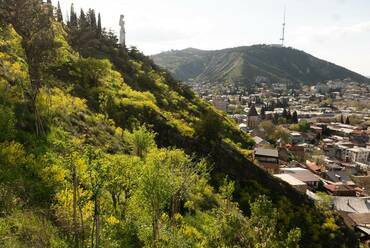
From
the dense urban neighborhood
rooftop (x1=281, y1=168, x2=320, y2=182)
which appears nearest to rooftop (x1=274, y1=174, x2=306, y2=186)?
the dense urban neighborhood

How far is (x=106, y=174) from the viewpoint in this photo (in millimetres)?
16953

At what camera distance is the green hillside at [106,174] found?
1773cm

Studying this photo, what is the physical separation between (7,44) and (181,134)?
20.2 meters

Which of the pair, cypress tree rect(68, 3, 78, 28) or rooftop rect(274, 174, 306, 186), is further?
cypress tree rect(68, 3, 78, 28)

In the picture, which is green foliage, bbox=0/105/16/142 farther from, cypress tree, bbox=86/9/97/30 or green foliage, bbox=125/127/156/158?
cypress tree, bbox=86/9/97/30

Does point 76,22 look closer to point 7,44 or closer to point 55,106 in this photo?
point 7,44

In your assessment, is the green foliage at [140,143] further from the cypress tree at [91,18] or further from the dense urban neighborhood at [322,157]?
the cypress tree at [91,18]

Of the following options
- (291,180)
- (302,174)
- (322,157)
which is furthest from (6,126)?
(322,157)

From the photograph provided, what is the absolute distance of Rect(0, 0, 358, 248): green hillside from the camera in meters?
17.7

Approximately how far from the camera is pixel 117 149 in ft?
106

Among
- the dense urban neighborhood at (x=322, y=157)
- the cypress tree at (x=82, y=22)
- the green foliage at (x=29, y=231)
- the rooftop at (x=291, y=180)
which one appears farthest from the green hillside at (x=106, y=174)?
the cypress tree at (x=82, y=22)

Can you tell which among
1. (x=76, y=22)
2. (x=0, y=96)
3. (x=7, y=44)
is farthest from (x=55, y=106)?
(x=76, y=22)

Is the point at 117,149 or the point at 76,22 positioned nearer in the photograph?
the point at 117,149

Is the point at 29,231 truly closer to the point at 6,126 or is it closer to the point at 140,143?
the point at 6,126
